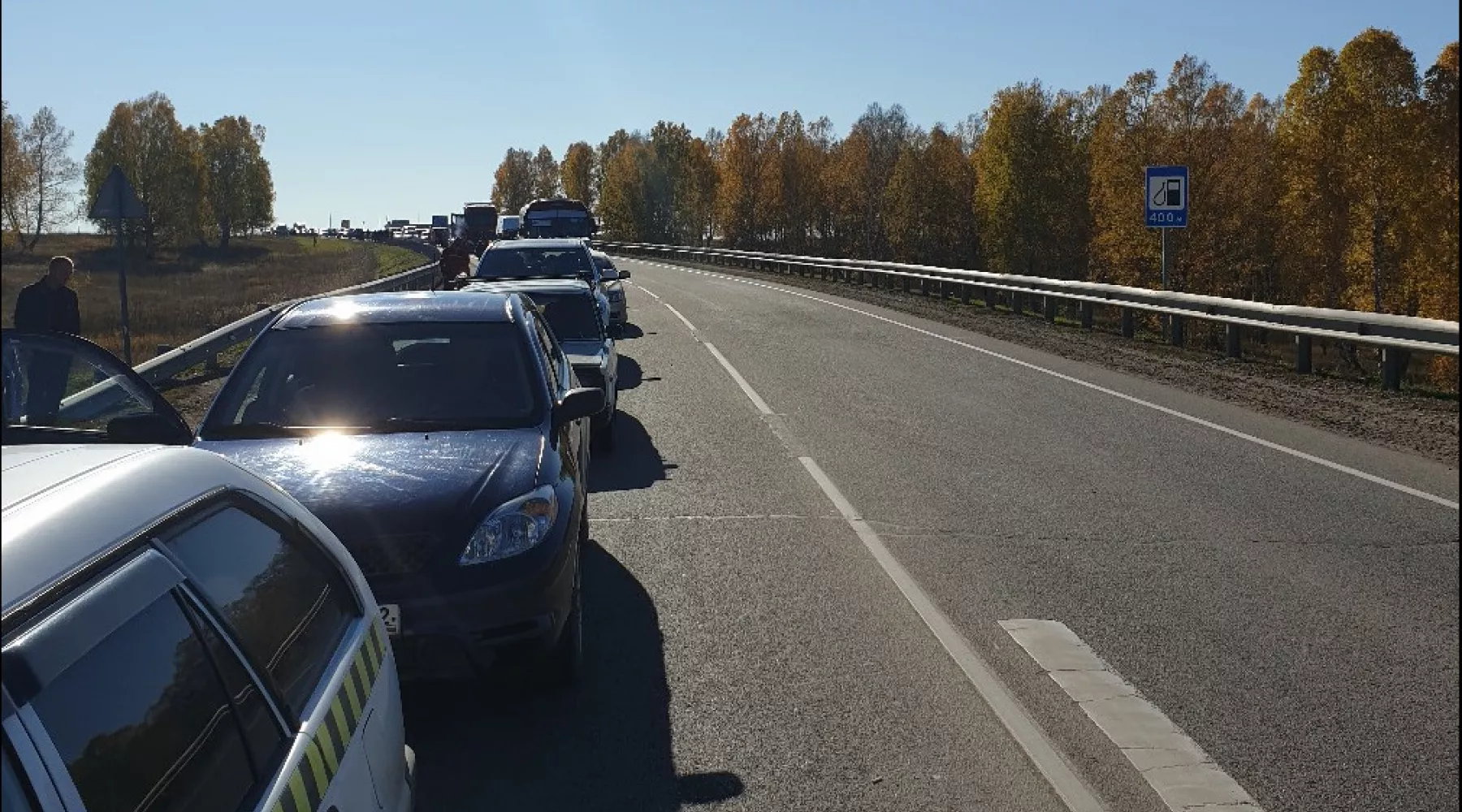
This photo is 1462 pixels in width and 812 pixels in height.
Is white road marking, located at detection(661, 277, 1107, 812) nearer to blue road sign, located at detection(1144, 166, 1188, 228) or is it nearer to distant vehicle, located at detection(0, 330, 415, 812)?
distant vehicle, located at detection(0, 330, 415, 812)

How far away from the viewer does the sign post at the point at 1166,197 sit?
23.5 m

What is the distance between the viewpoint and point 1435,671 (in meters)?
6.30

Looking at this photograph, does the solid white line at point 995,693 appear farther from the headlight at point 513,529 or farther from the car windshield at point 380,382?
the car windshield at point 380,382

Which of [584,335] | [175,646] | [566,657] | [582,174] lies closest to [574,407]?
[566,657]

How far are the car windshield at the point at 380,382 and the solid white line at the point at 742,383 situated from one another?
307 inches

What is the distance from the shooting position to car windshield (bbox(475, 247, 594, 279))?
67.7 ft

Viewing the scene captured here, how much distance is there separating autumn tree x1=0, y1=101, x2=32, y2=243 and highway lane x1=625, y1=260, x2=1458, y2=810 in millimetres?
3739

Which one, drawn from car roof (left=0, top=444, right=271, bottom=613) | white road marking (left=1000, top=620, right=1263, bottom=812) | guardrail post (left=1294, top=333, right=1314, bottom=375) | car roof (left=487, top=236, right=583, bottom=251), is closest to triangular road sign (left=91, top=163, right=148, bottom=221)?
car roof (left=487, top=236, right=583, bottom=251)

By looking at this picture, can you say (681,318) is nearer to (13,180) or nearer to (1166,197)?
(1166,197)

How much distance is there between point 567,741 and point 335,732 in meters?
2.58

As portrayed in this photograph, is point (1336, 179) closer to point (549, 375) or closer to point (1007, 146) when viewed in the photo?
point (1007, 146)

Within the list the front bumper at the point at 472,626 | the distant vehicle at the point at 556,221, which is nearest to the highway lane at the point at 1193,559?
the front bumper at the point at 472,626

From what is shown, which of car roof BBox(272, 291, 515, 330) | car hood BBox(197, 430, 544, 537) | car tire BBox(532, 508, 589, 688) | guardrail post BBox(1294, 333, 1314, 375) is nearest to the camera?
car hood BBox(197, 430, 544, 537)

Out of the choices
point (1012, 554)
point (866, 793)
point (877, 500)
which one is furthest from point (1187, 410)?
point (866, 793)
